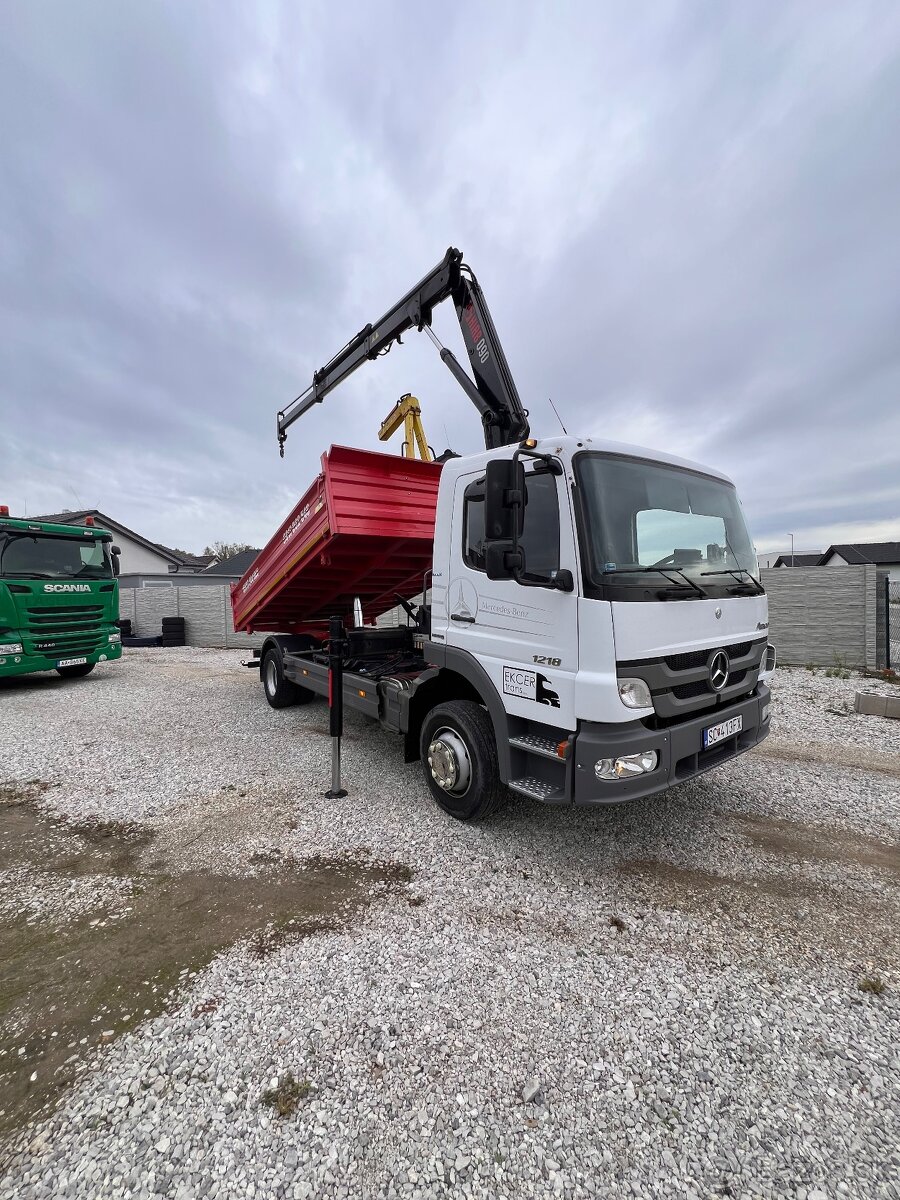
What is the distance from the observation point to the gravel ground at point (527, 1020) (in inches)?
61.2

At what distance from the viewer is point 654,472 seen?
3332 mm

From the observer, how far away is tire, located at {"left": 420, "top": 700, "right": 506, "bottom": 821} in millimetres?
3445

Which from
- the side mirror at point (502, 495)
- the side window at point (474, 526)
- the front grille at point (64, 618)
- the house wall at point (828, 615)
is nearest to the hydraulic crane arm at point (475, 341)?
the side window at point (474, 526)

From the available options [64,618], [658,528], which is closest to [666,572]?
[658,528]

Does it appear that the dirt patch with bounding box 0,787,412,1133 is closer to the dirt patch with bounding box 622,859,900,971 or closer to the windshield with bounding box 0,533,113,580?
the dirt patch with bounding box 622,859,900,971

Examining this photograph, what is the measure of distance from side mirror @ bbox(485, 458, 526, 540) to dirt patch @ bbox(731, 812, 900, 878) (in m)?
2.65

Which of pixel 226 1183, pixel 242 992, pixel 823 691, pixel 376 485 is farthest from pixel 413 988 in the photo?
pixel 823 691

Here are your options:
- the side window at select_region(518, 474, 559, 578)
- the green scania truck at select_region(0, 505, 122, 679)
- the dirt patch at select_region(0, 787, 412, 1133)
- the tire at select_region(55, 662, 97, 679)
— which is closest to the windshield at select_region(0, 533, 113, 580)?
the green scania truck at select_region(0, 505, 122, 679)

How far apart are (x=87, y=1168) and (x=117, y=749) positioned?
458 cm

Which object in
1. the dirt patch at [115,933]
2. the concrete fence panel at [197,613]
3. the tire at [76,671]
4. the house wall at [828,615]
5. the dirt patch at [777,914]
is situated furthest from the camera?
the concrete fence panel at [197,613]

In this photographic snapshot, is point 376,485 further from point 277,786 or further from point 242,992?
point 242,992

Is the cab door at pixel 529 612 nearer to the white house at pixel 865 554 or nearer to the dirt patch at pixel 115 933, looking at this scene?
the dirt patch at pixel 115 933

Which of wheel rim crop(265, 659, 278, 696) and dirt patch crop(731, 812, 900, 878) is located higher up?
wheel rim crop(265, 659, 278, 696)

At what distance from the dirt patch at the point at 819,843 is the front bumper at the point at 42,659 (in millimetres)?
9754
